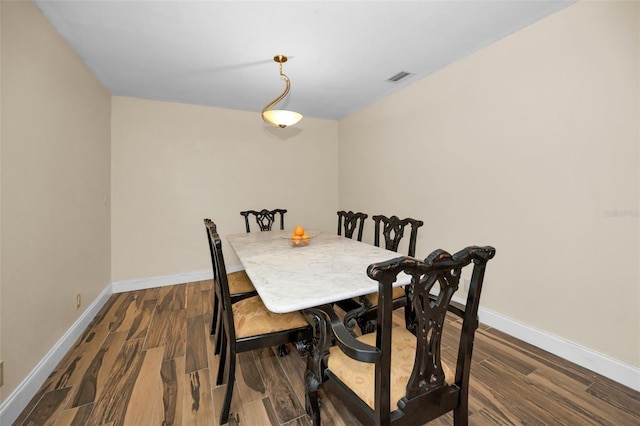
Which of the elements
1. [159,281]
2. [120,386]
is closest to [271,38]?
[120,386]

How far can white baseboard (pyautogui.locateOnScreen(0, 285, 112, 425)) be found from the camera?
1.39 m

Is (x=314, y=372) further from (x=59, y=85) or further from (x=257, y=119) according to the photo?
(x=257, y=119)

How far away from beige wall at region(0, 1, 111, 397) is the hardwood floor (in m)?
0.30

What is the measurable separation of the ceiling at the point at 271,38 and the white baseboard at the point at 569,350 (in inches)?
91.9

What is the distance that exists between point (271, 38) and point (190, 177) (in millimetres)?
2234

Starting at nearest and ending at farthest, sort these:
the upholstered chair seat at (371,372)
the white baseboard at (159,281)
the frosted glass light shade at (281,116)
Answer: the upholstered chair seat at (371,372)
the frosted glass light shade at (281,116)
the white baseboard at (159,281)

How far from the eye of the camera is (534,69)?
2.00 m

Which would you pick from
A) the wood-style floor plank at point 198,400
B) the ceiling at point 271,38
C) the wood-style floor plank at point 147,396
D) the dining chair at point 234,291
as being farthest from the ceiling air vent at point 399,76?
the wood-style floor plank at point 147,396

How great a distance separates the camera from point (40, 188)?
1.77m

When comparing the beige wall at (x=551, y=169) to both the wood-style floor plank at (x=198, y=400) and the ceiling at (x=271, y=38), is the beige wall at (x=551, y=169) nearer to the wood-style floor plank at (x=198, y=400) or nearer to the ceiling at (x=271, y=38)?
the ceiling at (x=271, y=38)

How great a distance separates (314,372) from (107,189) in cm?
329

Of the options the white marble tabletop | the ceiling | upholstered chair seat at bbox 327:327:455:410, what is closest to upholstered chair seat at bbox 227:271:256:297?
the white marble tabletop

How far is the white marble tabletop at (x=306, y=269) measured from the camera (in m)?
1.16

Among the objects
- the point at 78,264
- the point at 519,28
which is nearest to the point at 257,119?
the point at 78,264
